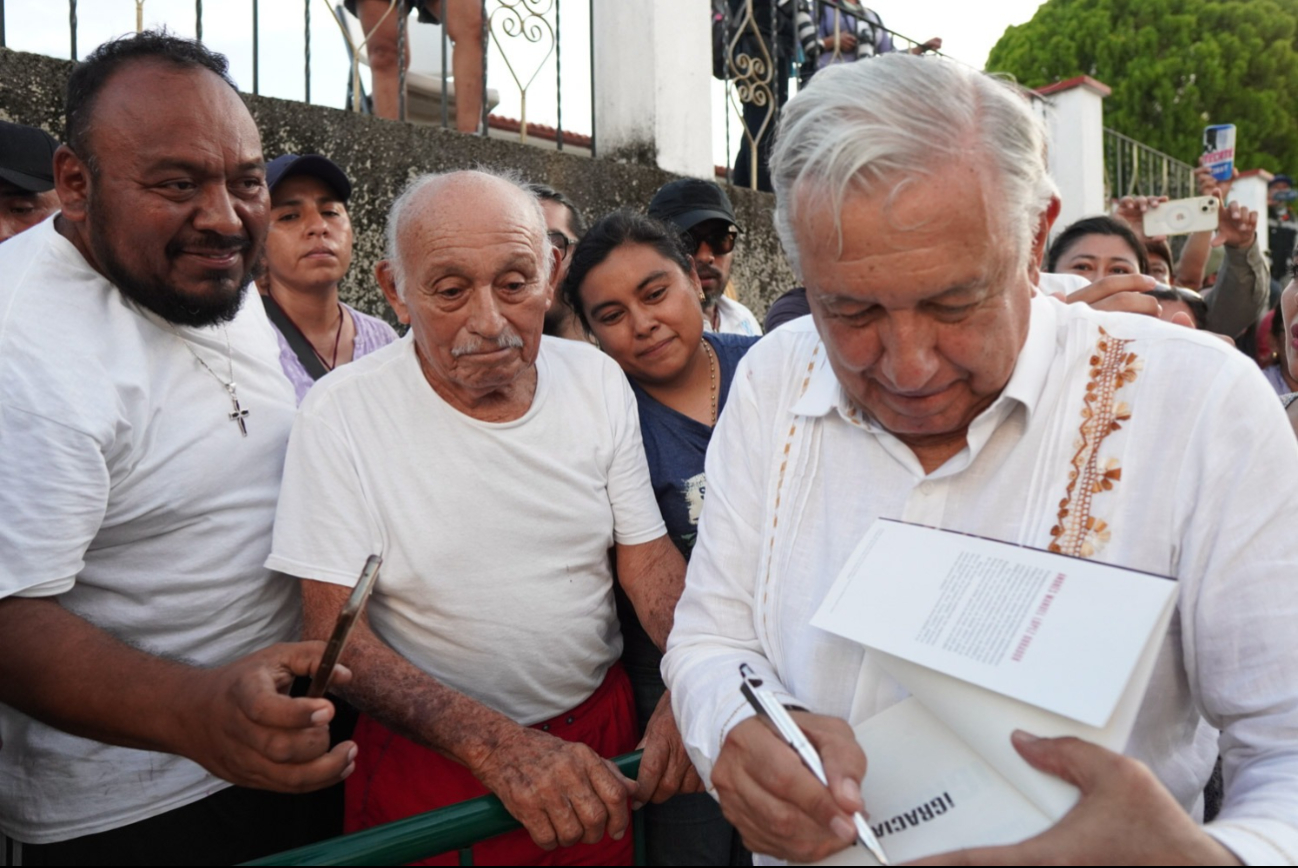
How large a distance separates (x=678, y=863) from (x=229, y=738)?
117 cm

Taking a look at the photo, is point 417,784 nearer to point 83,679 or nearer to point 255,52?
point 83,679

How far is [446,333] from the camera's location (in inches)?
87.0

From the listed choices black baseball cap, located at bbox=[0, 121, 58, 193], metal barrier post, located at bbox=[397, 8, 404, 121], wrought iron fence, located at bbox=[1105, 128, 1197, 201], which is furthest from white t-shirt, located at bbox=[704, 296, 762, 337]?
wrought iron fence, located at bbox=[1105, 128, 1197, 201]

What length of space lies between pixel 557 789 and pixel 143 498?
1007 mm

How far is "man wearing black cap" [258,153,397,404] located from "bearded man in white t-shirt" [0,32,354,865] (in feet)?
3.53

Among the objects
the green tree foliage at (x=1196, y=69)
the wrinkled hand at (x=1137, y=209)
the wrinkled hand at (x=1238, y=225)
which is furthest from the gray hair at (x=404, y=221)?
the green tree foliage at (x=1196, y=69)

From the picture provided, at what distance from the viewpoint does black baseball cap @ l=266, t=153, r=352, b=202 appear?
11.3 feet

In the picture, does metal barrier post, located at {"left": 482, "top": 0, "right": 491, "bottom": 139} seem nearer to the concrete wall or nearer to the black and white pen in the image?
the concrete wall

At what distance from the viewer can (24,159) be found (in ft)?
9.73

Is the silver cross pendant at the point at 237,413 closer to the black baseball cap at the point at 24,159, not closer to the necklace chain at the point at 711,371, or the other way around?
the necklace chain at the point at 711,371

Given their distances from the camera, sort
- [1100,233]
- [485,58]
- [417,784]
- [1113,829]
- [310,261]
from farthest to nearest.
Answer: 1. [485,58]
2. [1100,233]
3. [310,261]
4. [417,784]
5. [1113,829]

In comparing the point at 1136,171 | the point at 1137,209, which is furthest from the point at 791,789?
the point at 1136,171

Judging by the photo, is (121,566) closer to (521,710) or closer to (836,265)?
(521,710)

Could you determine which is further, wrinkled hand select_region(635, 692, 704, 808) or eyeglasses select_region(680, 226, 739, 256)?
eyeglasses select_region(680, 226, 739, 256)
